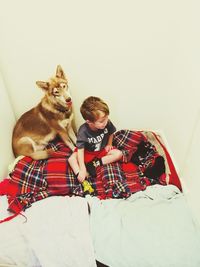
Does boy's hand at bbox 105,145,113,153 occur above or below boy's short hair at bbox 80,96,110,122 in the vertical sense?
below

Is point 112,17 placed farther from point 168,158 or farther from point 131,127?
point 168,158

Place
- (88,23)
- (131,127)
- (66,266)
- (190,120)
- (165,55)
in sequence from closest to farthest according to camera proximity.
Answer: (66,266)
(190,120)
(88,23)
(165,55)
(131,127)

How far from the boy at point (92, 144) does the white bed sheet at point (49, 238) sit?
245 mm

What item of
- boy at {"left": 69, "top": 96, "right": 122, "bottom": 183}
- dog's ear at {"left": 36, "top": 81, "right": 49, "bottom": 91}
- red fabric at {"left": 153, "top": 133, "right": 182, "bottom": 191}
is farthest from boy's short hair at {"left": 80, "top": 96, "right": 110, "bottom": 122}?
red fabric at {"left": 153, "top": 133, "right": 182, "bottom": 191}

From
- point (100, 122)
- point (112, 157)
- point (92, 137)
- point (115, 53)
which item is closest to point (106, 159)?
point (112, 157)

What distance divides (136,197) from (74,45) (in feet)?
2.90

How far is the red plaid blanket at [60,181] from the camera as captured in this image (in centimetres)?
126

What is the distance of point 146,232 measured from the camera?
3.46ft

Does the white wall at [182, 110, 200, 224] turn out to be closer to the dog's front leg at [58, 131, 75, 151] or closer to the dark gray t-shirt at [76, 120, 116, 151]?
the dark gray t-shirt at [76, 120, 116, 151]

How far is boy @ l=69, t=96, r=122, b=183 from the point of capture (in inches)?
48.7

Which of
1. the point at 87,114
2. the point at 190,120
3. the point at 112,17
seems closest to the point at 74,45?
the point at 112,17

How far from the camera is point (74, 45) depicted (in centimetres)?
137

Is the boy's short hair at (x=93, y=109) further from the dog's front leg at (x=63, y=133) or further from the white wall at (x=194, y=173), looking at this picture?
the white wall at (x=194, y=173)

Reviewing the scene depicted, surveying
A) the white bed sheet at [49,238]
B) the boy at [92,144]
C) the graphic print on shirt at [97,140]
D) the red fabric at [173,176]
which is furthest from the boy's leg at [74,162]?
the red fabric at [173,176]
